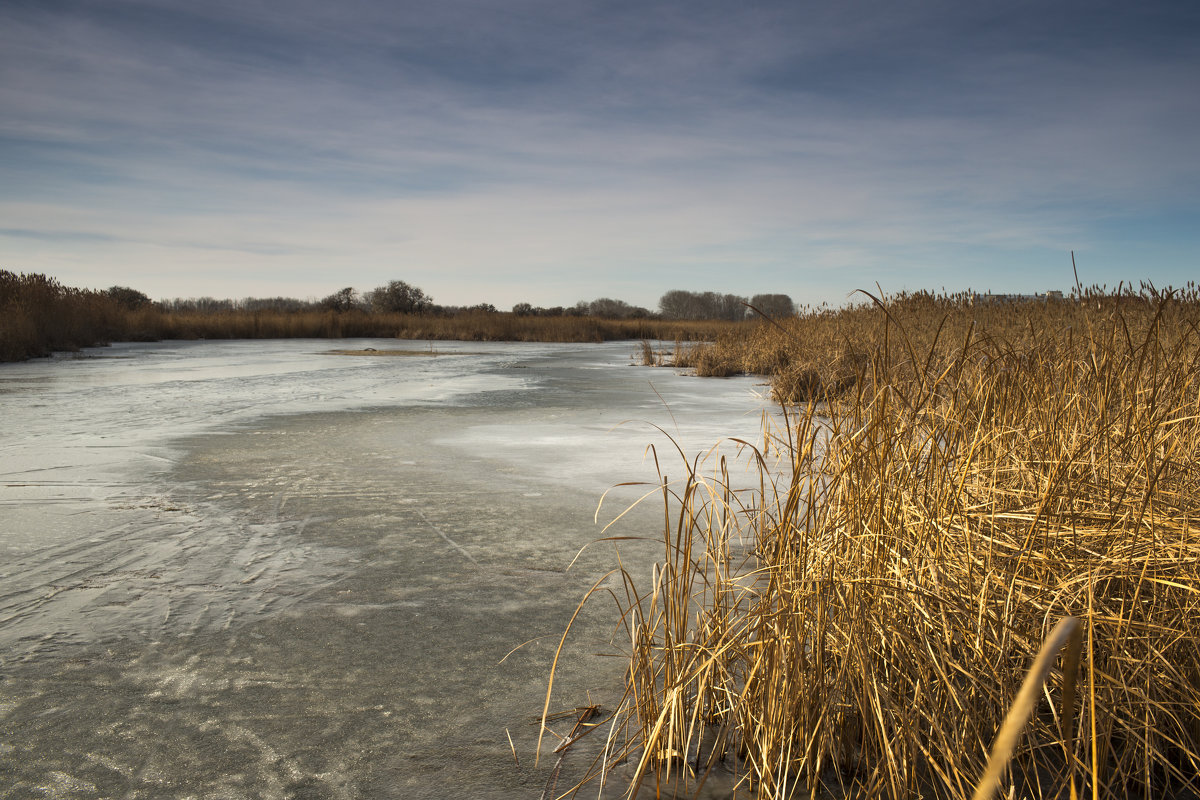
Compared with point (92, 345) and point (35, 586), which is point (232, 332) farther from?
point (35, 586)

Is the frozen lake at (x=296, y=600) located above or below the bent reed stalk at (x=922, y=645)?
below

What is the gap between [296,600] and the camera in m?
2.90

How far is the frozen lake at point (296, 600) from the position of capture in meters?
1.94

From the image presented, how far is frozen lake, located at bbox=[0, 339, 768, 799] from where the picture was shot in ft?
6.36

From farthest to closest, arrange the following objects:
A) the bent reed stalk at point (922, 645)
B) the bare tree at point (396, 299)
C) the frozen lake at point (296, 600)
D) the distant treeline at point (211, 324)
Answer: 1. the bare tree at point (396, 299)
2. the distant treeline at point (211, 324)
3. the frozen lake at point (296, 600)
4. the bent reed stalk at point (922, 645)

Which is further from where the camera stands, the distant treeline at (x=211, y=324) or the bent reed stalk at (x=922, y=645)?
A: the distant treeline at (x=211, y=324)

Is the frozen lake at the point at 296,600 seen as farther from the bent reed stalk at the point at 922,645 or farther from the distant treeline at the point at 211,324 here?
the distant treeline at the point at 211,324

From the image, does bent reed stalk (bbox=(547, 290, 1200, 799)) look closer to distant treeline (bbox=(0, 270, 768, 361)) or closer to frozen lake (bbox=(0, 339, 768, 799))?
frozen lake (bbox=(0, 339, 768, 799))

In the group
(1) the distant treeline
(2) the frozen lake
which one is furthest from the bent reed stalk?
(1) the distant treeline

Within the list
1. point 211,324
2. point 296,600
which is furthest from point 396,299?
point 296,600

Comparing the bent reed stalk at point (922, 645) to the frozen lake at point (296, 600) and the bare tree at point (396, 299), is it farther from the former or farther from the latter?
the bare tree at point (396, 299)

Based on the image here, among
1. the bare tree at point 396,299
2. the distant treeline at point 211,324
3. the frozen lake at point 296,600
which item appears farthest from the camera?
the bare tree at point 396,299

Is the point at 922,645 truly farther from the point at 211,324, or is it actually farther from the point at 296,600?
the point at 211,324

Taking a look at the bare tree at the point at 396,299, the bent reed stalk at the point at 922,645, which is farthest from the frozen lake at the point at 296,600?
the bare tree at the point at 396,299
